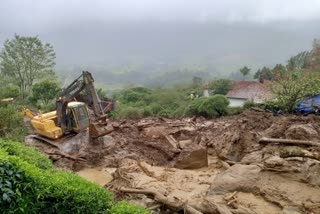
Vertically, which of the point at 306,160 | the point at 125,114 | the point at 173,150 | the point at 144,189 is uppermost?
the point at 306,160

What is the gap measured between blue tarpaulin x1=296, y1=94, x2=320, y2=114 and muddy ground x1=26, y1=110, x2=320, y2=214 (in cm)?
439

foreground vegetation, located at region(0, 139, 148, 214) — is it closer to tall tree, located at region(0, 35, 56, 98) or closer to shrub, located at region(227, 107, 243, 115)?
Answer: shrub, located at region(227, 107, 243, 115)

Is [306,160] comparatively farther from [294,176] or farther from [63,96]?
[63,96]

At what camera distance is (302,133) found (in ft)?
48.9

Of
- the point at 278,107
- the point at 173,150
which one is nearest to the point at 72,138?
the point at 173,150

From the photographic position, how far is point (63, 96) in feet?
59.7

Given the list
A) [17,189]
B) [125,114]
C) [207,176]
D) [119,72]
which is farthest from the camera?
[119,72]

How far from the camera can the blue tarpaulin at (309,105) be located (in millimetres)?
23328

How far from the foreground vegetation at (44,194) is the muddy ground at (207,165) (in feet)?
12.5

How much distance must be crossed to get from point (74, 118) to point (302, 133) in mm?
10521

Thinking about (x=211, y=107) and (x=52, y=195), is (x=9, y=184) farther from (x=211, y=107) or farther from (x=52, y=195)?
(x=211, y=107)

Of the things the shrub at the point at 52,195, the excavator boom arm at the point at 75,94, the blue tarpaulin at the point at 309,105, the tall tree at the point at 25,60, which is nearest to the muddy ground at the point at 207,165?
the excavator boom arm at the point at 75,94

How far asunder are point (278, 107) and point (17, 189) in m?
21.4

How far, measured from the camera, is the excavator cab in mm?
18188
